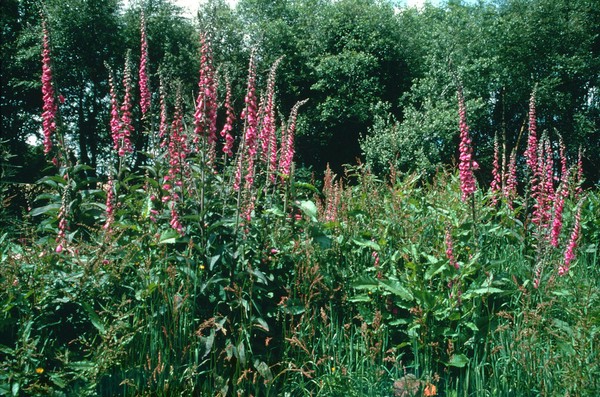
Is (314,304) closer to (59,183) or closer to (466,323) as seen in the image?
(466,323)

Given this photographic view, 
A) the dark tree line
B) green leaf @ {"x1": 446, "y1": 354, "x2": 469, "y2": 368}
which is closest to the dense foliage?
green leaf @ {"x1": 446, "y1": 354, "x2": 469, "y2": 368}

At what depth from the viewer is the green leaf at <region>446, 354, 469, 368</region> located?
259 centimetres

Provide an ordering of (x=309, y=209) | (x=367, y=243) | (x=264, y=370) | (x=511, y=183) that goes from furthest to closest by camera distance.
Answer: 1. (x=511, y=183)
2. (x=367, y=243)
3. (x=309, y=209)
4. (x=264, y=370)

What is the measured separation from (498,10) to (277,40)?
32.4 ft

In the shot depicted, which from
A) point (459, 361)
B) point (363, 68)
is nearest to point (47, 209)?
point (459, 361)

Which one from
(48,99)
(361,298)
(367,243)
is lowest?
(361,298)

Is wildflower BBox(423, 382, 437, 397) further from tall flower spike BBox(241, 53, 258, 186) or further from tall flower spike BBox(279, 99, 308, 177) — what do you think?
tall flower spike BBox(279, 99, 308, 177)

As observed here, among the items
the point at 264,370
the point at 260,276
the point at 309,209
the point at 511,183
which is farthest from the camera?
the point at 511,183

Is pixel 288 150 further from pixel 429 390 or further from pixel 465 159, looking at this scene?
pixel 429 390

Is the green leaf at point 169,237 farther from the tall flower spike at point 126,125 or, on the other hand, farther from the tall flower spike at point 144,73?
the tall flower spike at point 144,73

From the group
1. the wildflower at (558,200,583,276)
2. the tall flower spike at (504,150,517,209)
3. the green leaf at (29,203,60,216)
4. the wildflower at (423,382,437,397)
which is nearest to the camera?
the wildflower at (423,382,437,397)

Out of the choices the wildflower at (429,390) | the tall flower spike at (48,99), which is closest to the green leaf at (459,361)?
the wildflower at (429,390)

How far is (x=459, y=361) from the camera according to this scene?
261 centimetres

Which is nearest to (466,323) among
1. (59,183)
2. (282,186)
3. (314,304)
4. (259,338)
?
(314,304)
